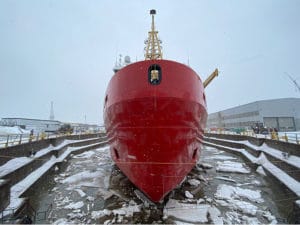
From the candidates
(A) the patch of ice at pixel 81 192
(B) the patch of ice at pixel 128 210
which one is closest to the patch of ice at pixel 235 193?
(B) the patch of ice at pixel 128 210

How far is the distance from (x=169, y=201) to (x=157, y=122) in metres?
3.03

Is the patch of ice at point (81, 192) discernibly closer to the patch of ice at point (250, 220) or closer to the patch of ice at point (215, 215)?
the patch of ice at point (215, 215)

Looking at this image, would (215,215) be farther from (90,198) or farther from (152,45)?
(152,45)

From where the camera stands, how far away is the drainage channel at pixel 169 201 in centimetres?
482

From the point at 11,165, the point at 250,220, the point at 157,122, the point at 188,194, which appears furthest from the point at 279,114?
the point at 11,165

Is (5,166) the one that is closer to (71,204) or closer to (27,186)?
(27,186)

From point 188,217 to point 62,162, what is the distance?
880 centimetres

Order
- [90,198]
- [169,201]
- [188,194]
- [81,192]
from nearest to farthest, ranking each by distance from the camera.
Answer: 1. [169,201]
2. [90,198]
3. [188,194]
4. [81,192]

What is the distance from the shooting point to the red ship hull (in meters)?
4.63

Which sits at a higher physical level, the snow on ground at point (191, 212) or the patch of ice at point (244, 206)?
the snow on ground at point (191, 212)

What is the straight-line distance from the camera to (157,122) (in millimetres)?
4602

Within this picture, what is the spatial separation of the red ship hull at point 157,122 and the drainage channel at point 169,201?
88cm

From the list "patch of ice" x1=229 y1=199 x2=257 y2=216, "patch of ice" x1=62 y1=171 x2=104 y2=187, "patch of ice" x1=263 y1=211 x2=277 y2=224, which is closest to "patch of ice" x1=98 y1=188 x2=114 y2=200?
"patch of ice" x1=62 y1=171 x2=104 y2=187

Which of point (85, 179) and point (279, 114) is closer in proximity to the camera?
point (85, 179)
